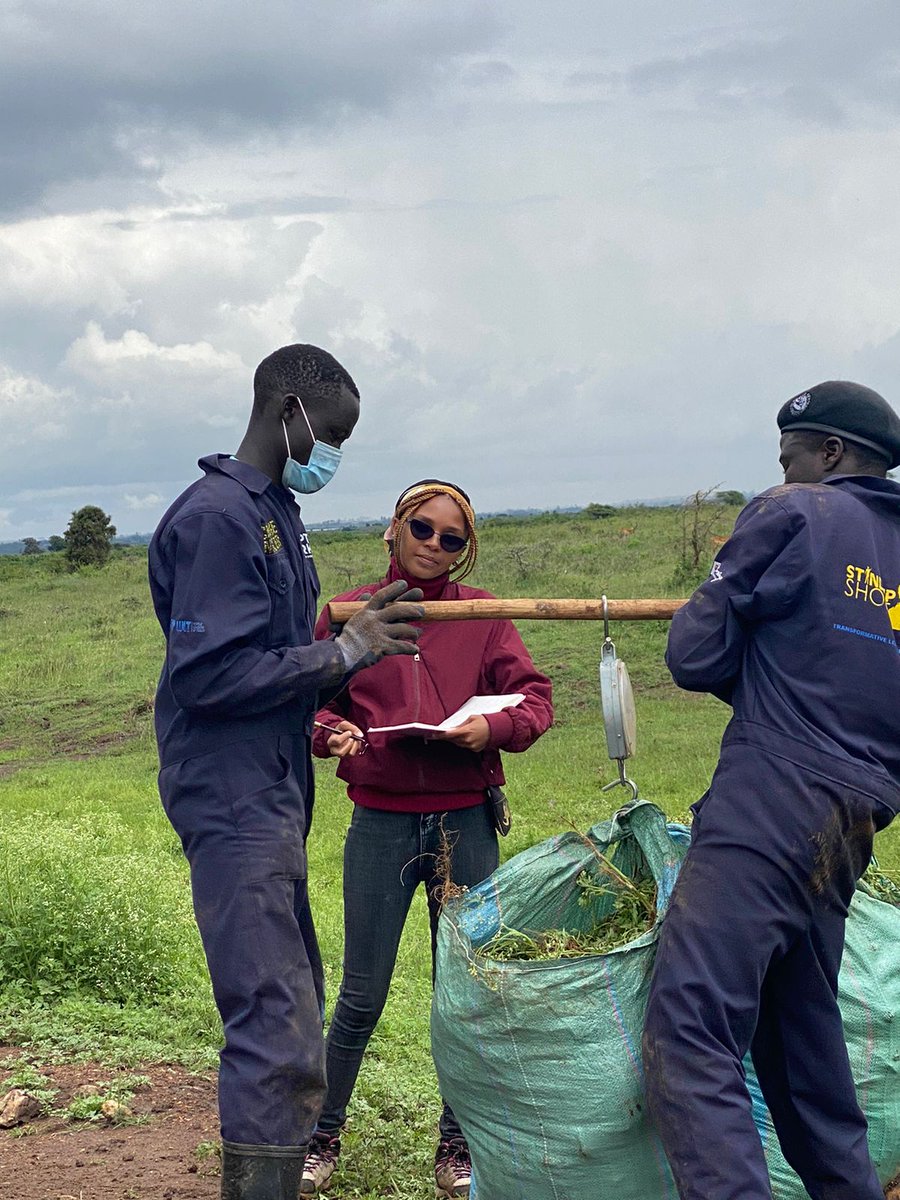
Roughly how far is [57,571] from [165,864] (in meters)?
21.0

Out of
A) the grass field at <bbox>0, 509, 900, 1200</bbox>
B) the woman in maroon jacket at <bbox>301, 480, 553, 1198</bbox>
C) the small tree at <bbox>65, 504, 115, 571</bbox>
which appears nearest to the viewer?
the woman in maroon jacket at <bbox>301, 480, 553, 1198</bbox>

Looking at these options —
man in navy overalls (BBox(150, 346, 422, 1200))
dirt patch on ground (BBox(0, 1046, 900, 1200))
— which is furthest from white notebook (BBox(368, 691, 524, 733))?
Answer: dirt patch on ground (BBox(0, 1046, 900, 1200))

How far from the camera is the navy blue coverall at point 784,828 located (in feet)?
8.96

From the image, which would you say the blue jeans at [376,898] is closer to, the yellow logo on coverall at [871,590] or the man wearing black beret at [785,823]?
the man wearing black beret at [785,823]

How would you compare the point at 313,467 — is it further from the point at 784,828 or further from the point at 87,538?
the point at 87,538

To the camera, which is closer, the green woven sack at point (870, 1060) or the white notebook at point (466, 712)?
the green woven sack at point (870, 1060)

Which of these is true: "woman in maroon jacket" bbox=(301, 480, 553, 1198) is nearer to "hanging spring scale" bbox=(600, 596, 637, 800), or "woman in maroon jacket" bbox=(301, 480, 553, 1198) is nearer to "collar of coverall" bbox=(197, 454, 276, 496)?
"hanging spring scale" bbox=(600, 596, 637, 800)

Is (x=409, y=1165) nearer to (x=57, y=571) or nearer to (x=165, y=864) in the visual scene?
(x=165, y=864)

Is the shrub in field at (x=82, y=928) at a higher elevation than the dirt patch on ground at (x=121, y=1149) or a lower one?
higher

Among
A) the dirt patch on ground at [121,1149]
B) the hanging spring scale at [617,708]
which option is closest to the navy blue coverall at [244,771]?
the hanging spring scale at [617,708]

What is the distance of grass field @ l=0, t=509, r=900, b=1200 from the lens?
455 cm

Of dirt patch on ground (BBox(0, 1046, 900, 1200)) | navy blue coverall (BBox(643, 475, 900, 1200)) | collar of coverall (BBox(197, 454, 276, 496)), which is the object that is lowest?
dirt patch on ground (BBox(0, 1046, 900, 1200))

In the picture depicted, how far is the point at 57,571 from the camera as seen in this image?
88.4 feet

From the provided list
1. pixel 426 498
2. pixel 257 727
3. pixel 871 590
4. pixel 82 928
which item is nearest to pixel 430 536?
pixel 426 498
